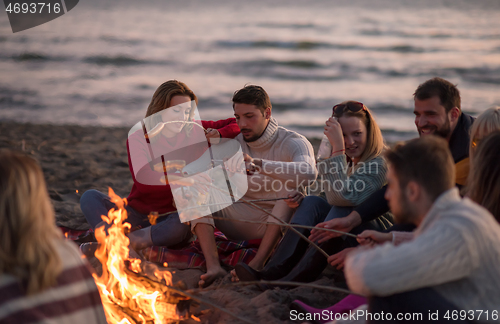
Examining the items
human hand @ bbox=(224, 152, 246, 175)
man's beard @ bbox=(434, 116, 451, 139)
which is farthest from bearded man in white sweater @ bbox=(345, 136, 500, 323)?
human hand @ bbox=(224, 152, 246, 175)

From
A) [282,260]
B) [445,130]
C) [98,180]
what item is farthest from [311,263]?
[98,180]

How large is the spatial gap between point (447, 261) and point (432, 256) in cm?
5

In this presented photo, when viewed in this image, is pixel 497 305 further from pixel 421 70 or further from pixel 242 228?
pixel 421 70

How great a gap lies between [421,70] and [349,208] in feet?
36.2

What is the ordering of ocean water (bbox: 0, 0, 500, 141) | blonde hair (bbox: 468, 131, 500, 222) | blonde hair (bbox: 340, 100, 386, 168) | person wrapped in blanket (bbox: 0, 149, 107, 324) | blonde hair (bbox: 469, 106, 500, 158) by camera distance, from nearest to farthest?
Answer: 1. person wrapped in blanket (bbox: 0, 149, 107, 324)
2. blonde hair (bbox: 468, 131, 500, 222)
3. blonde hair (bbox: 469, 106, 500, 158)
4. blonde hair (bbox: 340, 100, 386, 168)
5. ocean water (bbox: 0, 0, 500, 141)

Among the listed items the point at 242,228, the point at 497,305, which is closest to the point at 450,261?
the point at 497,305

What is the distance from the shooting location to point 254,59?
46.6 ft

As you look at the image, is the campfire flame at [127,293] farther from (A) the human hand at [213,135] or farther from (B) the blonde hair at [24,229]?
(A) the human hand at [213,135]

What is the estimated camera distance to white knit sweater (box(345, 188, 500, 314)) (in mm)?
1431

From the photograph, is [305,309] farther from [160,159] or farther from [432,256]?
[160,159]

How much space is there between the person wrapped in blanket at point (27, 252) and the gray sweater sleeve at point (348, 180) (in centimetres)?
179

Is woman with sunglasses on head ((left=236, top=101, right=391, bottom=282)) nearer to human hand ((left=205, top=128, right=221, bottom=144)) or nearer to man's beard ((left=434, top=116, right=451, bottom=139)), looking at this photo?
man's beard ((left=434, top=116, right=451, bottom=139))

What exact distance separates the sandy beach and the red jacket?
58 centimetres

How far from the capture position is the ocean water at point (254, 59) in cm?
980
